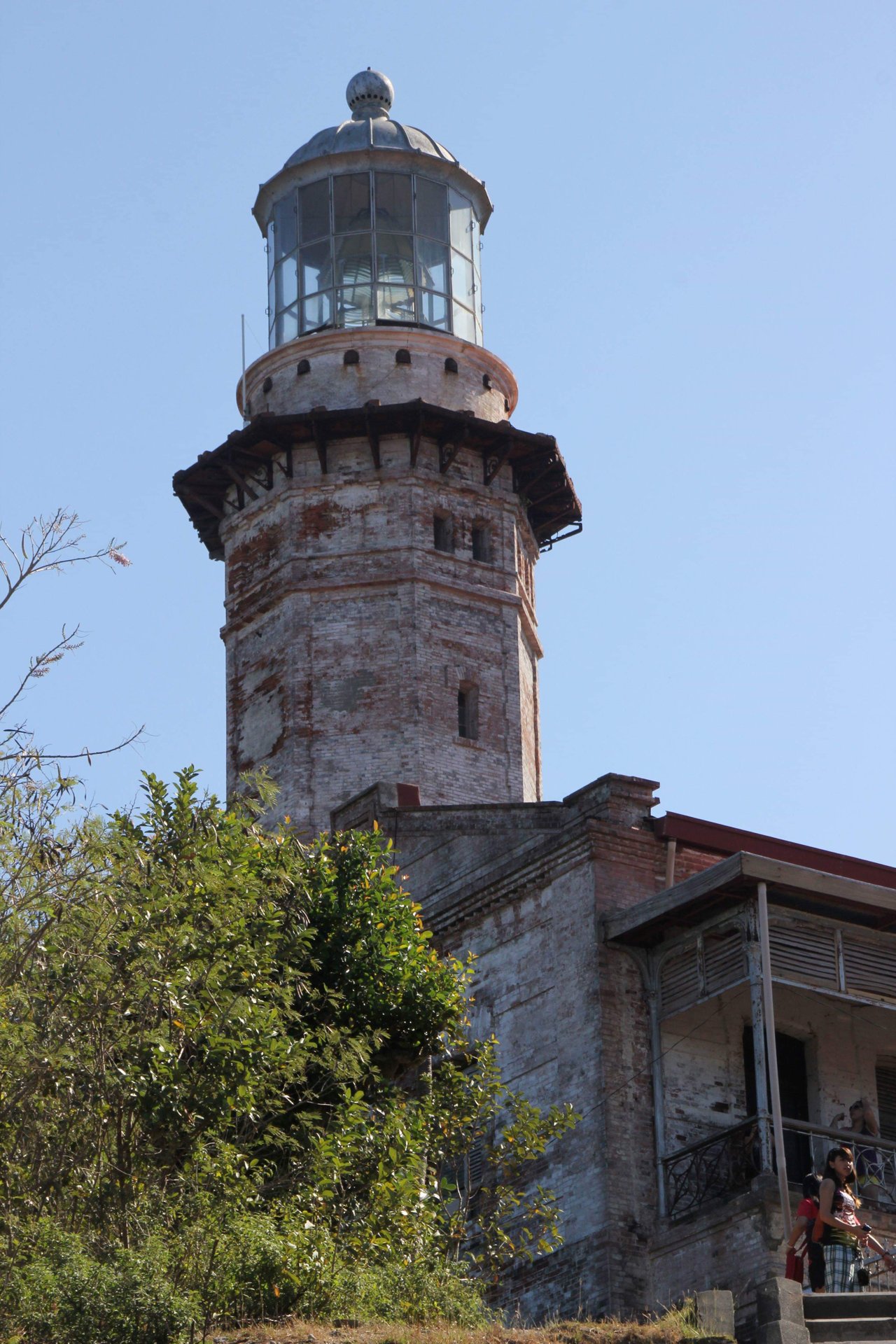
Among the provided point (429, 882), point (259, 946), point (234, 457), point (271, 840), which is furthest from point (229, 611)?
point (259, 946)

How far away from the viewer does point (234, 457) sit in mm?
36500

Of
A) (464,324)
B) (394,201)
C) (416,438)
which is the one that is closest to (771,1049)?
(416,438)

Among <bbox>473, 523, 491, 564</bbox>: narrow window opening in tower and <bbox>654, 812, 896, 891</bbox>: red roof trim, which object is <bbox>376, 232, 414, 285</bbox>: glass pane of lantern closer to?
<bbox>473, 523, 491, 564</bbox>: narrow window opening in tower

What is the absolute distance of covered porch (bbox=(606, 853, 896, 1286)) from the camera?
2255 cm

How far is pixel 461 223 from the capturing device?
40406 mm

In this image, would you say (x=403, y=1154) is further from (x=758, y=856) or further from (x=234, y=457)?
(x=234, y=457)

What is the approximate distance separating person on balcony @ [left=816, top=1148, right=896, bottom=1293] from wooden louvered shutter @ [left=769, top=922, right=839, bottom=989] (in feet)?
20.3

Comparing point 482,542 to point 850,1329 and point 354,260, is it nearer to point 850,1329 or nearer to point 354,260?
point 354,260

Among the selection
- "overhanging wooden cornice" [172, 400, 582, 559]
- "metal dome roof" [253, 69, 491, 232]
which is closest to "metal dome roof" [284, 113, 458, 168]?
"metal dome roof" [253, 69, 491, 232]

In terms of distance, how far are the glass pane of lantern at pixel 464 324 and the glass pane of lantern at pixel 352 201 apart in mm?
2112

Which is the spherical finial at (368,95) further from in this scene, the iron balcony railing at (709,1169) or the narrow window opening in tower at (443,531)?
the iron balcony railing at (709,1169)

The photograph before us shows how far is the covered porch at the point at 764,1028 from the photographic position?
22547 mm

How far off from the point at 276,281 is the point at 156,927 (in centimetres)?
2387

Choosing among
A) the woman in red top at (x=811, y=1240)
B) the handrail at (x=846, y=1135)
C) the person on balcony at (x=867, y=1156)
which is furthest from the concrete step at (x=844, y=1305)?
the person on balcony at (x=867, y=1156)
